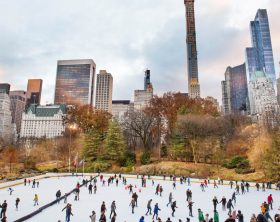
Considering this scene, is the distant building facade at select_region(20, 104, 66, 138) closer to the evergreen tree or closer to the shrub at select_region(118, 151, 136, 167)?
the evergreen tree

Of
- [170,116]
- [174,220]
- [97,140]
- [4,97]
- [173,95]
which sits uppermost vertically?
[4,97]

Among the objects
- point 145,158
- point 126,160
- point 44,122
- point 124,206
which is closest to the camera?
point 124,206

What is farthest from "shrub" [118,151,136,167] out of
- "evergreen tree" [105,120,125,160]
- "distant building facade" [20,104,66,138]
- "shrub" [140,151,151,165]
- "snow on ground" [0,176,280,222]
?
"distant building facade" [20,104,66,138]

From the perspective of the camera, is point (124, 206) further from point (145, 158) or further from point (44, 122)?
point (44, 122)

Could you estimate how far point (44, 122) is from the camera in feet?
619

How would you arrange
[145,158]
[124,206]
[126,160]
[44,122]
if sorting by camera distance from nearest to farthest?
1. [124,206]
2. [145,158]
3. [126,160]
4. [44,122]

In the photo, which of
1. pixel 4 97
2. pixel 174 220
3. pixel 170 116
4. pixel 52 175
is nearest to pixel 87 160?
pixel 52 175

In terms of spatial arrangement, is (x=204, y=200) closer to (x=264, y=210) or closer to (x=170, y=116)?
(x=264, y=210)

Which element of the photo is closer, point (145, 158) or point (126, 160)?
point (145, 158)

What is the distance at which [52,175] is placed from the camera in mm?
44562

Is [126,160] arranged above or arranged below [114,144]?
below

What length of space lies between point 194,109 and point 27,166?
126 feet

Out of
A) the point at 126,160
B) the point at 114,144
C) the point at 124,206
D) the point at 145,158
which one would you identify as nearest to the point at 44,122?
the point at 114,144

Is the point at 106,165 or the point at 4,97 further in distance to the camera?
the point at 4,97
